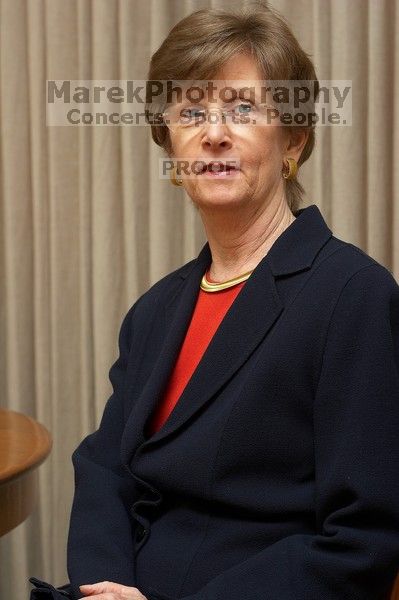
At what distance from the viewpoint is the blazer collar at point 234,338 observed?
1.41 metres

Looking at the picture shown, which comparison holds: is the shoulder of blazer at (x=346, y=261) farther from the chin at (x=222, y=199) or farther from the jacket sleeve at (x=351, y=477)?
the chin at (x=222, y=199)

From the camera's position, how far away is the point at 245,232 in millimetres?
1568

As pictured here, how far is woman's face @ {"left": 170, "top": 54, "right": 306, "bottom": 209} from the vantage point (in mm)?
1516

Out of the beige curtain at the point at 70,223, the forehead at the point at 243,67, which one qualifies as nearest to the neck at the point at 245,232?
the forehead at the point at 243,67

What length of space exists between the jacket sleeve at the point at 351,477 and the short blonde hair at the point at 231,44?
0.45 metres

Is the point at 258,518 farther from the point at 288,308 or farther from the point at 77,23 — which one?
the point at 77,23

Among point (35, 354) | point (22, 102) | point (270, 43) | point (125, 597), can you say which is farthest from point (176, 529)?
point (22, 102)

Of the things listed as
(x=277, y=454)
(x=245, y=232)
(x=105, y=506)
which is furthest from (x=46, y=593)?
(x=245, y=232)

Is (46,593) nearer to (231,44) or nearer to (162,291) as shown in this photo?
(162,291)

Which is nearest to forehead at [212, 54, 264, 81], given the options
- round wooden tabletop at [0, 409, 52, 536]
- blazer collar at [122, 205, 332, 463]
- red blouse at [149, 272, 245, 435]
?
blazer collar at [122, 205, 332, 463]

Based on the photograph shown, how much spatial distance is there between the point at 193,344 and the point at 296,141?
42cm

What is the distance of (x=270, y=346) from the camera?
136 centimetres

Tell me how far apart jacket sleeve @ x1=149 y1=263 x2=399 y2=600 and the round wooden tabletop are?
0.44m

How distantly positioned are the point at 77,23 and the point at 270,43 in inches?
49.9
